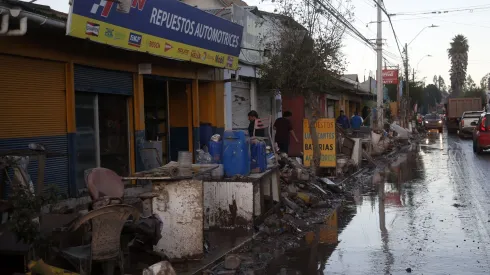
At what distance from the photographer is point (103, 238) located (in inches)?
219

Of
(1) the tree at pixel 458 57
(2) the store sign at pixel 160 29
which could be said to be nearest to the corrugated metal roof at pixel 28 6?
(2) the store sign at pixel 160 29

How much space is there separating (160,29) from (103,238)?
6.58 meters

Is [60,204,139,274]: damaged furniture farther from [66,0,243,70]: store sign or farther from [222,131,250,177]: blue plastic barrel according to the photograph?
[66,0,243,70]: store sign

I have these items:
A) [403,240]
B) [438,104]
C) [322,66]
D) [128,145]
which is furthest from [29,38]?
[438,104]

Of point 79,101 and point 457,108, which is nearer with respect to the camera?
point 79,101

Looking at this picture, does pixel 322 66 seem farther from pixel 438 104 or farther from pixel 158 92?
pixel 438 104

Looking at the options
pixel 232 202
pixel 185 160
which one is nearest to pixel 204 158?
pixel 232 202

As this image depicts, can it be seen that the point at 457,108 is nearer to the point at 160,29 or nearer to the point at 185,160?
the point at 160,29

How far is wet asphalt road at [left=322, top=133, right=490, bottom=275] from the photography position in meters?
6.97

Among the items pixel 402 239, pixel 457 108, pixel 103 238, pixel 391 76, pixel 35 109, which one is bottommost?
pixel 402 239

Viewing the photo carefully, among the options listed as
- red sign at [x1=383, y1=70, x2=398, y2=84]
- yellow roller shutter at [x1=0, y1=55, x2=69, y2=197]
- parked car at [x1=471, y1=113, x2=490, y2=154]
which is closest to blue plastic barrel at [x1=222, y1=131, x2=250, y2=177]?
yellow roller shutter at [x1=0, y1=55, x2=69, y2=197]

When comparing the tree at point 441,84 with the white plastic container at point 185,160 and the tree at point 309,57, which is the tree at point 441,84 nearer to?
the tree at point 309,57

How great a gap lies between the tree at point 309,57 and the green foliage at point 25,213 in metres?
10.9

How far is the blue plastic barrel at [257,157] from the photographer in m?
9.70
